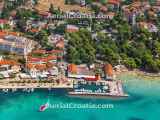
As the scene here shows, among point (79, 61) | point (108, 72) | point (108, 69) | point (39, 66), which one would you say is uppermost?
point (79, 61)

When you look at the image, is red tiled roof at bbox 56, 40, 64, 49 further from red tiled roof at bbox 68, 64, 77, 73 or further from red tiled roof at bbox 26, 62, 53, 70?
red tiled roof at bbox 26, 62, 53, 70

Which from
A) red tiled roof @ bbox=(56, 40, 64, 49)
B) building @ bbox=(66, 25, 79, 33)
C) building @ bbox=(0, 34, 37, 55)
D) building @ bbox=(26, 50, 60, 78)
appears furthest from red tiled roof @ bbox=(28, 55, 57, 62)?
building @ bbox=(66, 25, 79, 33)

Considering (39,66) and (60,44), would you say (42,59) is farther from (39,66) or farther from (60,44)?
(60,44)

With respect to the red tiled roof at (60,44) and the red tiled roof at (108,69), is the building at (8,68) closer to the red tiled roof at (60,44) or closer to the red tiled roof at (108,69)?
the red tiled roof at (60,44)

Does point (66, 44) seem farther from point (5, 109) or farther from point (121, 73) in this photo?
point (5, 109)

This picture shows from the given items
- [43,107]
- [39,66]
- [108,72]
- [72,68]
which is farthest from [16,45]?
[43,107]

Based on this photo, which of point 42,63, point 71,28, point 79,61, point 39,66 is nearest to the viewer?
point 39,66

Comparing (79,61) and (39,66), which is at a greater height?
(79,61)

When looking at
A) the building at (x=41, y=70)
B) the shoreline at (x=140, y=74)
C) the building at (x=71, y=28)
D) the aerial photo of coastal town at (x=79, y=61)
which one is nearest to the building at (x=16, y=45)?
the aerial photo of coastal town at (x=79, y=61)
